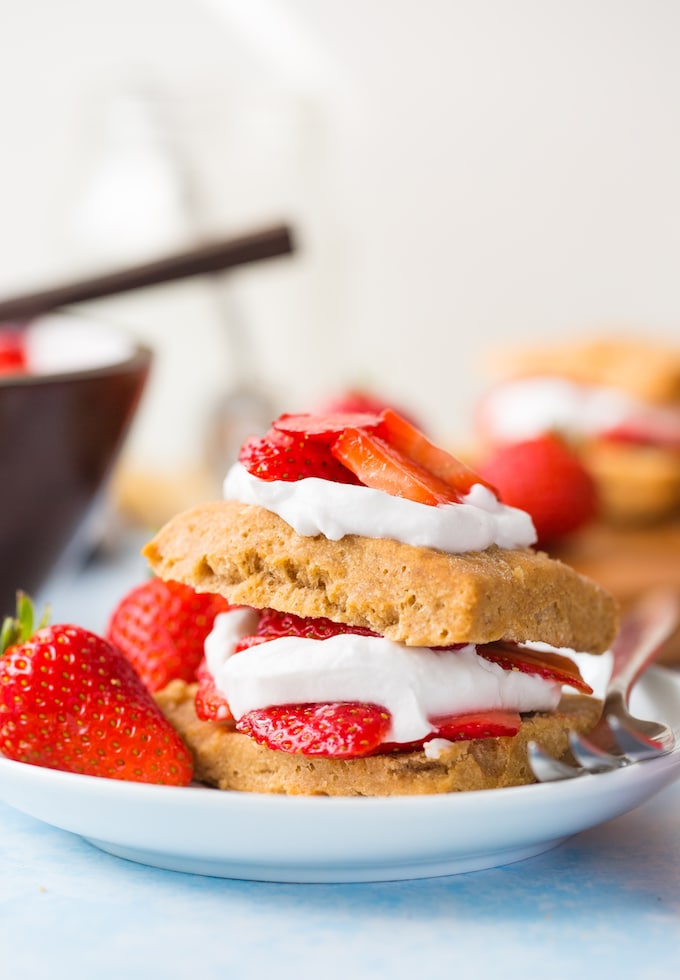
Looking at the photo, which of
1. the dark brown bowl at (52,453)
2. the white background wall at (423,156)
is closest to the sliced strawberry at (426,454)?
the dark brown bowl at (52,453)

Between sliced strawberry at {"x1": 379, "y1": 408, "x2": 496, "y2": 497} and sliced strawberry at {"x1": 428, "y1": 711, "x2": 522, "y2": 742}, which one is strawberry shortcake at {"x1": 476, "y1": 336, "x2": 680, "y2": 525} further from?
sliced strawberry at {"x1": 428, "y1": 711, "x2": 522, "y2": 742}

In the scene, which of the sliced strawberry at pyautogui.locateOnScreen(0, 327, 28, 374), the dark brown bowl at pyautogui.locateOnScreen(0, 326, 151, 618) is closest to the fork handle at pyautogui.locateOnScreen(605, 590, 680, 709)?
the dark brown bowl at pyautogui.locateOnScreen(0, 326, 151, 618)

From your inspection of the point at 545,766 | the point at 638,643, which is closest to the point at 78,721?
the point at 545,766

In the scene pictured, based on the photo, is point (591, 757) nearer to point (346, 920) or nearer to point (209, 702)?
A: point (346, 920)

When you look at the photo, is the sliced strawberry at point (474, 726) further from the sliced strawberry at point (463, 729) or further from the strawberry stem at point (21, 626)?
the strawberry stem at point (21, 626)

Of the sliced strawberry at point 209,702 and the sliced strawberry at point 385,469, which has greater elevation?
the sliced strawberry at point 385,469

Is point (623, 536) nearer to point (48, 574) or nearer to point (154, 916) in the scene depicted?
point (48, 574)
